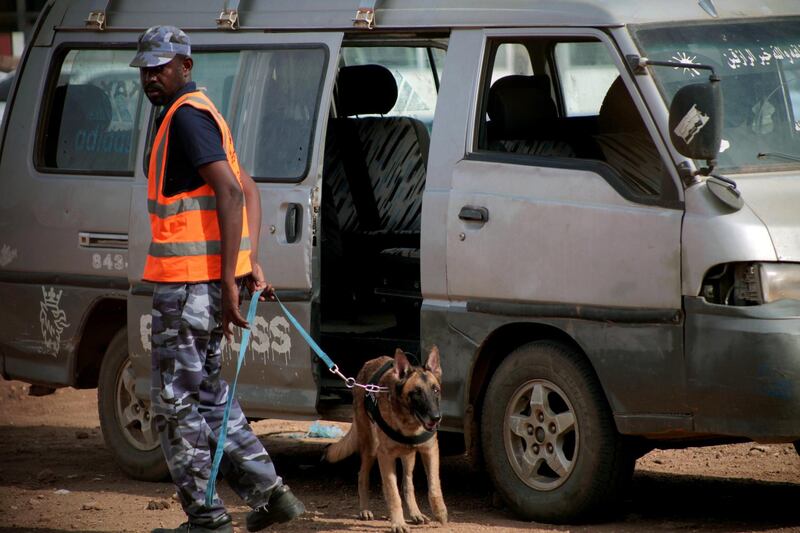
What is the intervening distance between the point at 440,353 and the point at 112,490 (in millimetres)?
2215

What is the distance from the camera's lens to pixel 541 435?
673 centimetres

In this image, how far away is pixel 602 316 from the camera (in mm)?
6375

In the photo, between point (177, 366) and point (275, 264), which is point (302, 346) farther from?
point (177, 366)

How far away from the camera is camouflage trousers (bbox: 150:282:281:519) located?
19.5 ft

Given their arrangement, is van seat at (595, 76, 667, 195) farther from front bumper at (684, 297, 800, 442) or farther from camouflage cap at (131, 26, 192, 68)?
camouflage cap at (131, 26, 192, 68)

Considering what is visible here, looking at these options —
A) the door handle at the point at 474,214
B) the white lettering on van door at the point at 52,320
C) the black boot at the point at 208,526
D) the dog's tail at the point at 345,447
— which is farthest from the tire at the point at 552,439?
the white lettering on van door at the point at 52,320

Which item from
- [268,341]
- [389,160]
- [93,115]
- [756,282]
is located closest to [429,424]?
[268,341]

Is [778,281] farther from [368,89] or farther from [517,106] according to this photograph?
[368,89]

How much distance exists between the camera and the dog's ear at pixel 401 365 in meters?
6.81

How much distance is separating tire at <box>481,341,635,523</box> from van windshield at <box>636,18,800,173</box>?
1.15 metres

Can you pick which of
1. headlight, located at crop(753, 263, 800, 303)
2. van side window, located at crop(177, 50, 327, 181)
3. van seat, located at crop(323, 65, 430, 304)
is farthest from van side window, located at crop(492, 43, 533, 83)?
headlight, located at crop(753, 263, 800, 303)

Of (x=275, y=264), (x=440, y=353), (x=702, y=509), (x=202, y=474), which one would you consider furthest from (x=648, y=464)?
(x=202, y=474)

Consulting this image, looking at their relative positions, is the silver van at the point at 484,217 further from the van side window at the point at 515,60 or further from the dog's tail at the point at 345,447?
the dog's tail at the point at 345,447

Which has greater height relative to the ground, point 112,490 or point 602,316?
point 602,316
